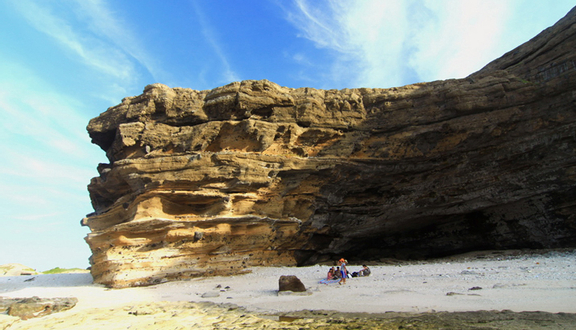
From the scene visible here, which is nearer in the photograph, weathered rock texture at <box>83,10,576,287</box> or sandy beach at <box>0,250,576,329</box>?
sandy beach at <box>0,250,576,329</box>

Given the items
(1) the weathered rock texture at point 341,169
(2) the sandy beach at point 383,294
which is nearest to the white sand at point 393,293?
(2) the sandy beach at point 383,294

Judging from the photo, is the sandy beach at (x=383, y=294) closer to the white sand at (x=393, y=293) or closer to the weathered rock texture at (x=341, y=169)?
the white sand at (x=393, y=293)

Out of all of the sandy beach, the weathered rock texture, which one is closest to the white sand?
the sandy beach

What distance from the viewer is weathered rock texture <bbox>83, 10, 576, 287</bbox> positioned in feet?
44.3

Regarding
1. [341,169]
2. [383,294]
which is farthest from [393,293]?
[341,169]

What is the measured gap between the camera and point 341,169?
15.5 meters

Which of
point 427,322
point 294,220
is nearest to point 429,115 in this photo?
point 294,220

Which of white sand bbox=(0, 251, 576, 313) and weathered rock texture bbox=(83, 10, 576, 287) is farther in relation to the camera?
weathered rock texture bbox=(83, 10, 576, 287)

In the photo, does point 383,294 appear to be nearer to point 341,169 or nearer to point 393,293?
point 393,293

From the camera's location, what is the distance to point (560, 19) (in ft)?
49.0

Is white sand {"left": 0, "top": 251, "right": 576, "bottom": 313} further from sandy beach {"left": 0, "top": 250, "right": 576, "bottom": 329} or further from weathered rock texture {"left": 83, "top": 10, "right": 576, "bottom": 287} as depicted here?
weathered rock texture {"left": 83, "top": 10, "right": 576, "bottom": 287}

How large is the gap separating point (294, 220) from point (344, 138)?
478cm

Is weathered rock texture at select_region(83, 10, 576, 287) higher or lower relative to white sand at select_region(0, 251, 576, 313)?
higher

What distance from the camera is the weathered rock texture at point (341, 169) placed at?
13.5 m
